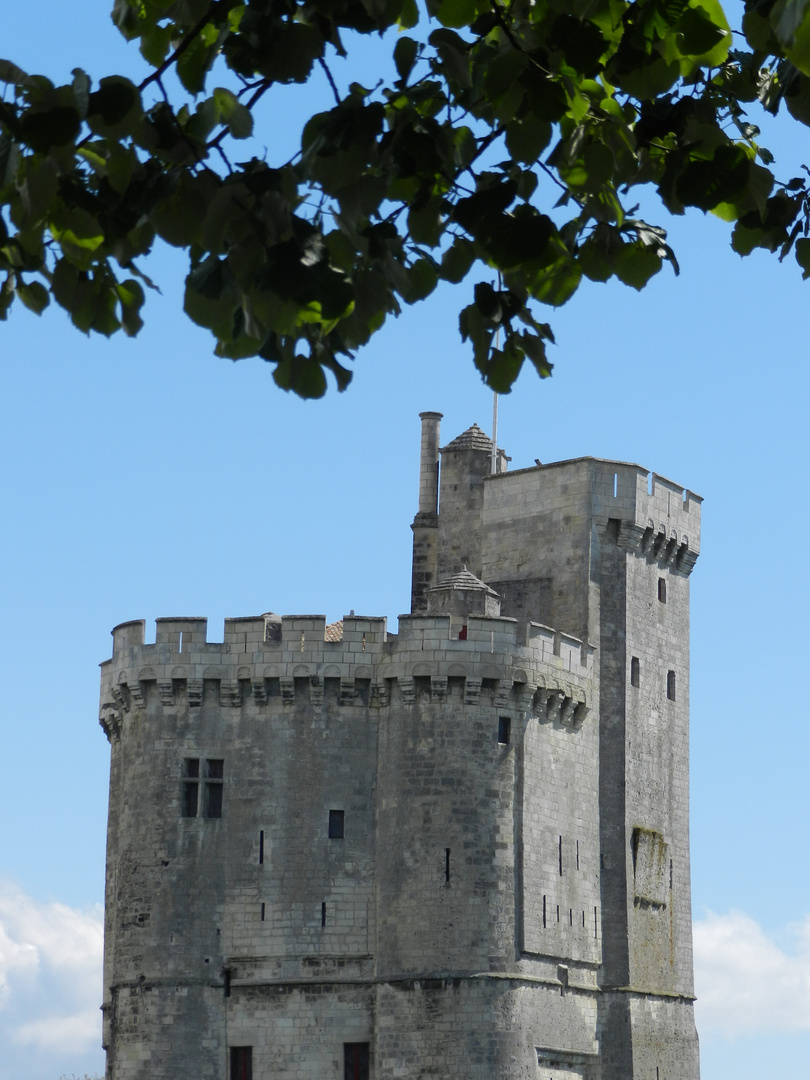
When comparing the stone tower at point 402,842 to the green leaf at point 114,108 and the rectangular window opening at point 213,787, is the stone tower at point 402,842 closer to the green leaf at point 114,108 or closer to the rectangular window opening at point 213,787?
the rectangular window opening at point 213,787

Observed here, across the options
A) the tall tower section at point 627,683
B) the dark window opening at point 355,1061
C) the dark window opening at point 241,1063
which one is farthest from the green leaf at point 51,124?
the tall tower section at point 627,683

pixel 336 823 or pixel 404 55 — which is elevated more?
pixel 336 823

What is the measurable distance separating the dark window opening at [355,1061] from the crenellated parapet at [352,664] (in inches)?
292

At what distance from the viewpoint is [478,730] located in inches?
1763

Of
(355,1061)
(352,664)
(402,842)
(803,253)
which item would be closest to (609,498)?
(352,664)

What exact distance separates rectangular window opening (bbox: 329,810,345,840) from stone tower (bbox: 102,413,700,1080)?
49mm

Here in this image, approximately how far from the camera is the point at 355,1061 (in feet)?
142

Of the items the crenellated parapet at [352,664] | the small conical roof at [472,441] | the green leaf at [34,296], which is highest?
the small conical roof at [472,441]

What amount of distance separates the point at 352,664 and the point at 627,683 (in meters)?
7.41

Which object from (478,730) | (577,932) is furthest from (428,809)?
(577,932)

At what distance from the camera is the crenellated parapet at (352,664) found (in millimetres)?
45094

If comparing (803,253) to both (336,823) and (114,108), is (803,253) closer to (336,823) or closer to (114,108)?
(114,108)

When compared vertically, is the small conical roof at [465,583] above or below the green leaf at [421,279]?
above

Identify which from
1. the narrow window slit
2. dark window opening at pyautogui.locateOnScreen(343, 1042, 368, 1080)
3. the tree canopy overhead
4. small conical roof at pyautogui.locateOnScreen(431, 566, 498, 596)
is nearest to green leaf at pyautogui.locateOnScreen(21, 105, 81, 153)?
the tree canopy overhead
